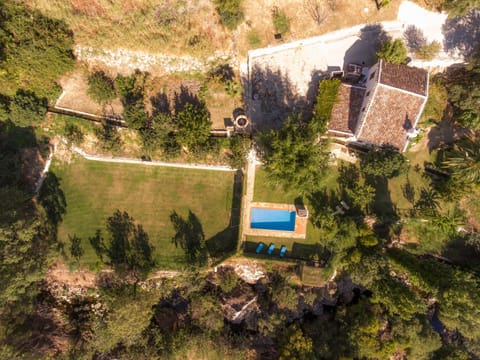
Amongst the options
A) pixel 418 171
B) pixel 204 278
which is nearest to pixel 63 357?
pixel 204 278

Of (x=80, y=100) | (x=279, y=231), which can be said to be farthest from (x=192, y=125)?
(x=279, y=231)

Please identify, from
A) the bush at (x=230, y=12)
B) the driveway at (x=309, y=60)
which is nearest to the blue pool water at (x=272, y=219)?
the driveway at (x=309, y=60)

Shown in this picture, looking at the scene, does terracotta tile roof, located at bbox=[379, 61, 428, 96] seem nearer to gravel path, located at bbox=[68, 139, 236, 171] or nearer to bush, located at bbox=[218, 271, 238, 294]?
gravel path, located at bbox=[68, 139, 236, 171]

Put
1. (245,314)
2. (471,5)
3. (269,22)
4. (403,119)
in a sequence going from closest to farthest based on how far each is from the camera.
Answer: (471,5), (403,119), (269,22), (245,314)

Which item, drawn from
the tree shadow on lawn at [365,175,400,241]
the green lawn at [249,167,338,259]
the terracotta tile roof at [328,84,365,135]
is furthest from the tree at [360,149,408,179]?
the green lawn at [249,167,338,259]

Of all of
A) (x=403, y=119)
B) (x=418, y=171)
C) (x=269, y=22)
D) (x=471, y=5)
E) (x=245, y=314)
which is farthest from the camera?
(x=245, y=314)

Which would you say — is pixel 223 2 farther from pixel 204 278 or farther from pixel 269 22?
pixel 204 278

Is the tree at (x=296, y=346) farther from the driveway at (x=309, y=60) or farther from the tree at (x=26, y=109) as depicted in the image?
the tree at (x=26, y=109)
